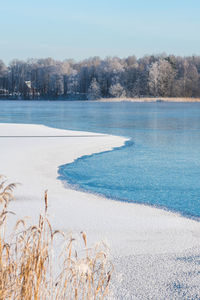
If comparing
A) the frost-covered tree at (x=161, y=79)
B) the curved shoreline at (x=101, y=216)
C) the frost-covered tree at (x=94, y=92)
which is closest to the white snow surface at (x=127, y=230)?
the curved shoreline at (x=101, y=216)

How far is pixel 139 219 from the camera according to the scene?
17.4 feet

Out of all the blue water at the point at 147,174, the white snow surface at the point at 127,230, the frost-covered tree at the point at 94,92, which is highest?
the frost-covered tree at the point at 94,92

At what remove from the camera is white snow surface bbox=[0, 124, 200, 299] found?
3.32 meters

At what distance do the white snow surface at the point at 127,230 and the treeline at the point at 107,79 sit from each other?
70.6m

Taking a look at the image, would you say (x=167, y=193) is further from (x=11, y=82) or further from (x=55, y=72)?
(x=11, y=82)

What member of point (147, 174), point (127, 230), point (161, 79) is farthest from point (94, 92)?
point (127, 230)

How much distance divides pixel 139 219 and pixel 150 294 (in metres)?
2.16

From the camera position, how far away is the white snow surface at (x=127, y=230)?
131 inches

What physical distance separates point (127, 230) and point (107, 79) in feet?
262

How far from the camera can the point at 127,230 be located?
15.7 feet

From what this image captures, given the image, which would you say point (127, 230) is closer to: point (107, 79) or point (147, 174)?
point (147, 174)

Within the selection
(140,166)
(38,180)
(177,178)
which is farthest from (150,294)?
(140,166)

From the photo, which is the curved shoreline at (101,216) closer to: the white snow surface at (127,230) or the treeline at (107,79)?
the white snow surface at (127,230)

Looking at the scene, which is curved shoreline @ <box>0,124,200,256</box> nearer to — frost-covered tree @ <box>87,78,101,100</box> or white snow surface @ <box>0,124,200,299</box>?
white snow surface @ <box>0,124,200,299</box>
